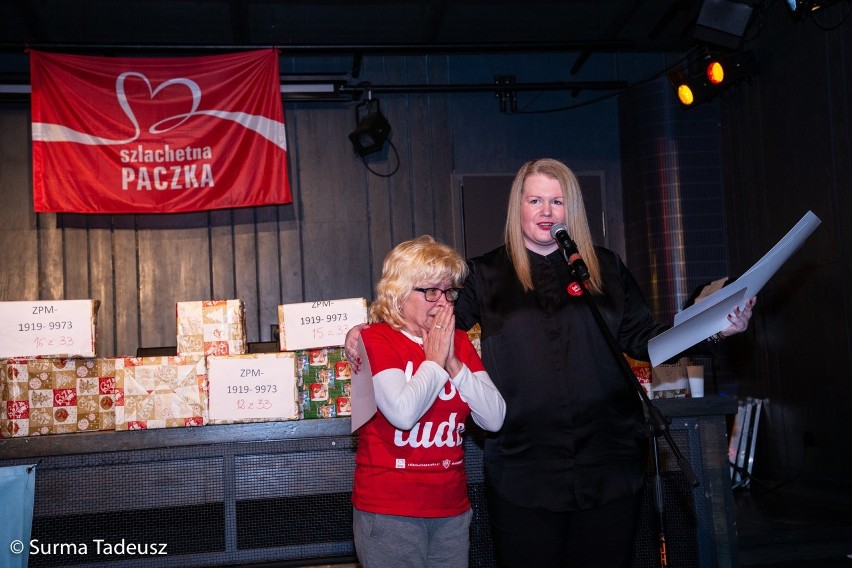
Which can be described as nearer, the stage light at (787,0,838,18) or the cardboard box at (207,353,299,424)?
the cardboard box at (207,353,299,424)

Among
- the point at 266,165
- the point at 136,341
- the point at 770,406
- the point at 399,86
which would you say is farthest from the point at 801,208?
the point at 136,341

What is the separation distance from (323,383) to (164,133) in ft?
11.0

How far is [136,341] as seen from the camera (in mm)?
6230

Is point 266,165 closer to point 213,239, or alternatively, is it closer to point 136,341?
point 213,239

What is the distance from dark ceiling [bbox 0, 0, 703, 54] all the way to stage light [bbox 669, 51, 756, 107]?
427mm

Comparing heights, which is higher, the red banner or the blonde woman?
the red banner

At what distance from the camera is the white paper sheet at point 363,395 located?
1.97 metres

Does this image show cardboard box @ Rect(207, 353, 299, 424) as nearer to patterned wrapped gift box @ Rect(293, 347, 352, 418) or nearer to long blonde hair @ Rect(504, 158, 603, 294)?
patterned wrapped gift box @ Rect(293, 347, 352, 418)

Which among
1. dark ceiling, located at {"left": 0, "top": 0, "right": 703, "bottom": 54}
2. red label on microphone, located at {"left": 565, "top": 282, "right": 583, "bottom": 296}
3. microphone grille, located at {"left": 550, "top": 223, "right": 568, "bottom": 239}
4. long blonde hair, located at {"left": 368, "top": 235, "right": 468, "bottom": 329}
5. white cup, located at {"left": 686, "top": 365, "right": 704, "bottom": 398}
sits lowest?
white cup, located at {"left": 686, "top": 365, "right": 704, "bottom": 398}

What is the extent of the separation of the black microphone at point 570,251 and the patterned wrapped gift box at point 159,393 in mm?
1546

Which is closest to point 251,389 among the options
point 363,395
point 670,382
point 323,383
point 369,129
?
point 323,383

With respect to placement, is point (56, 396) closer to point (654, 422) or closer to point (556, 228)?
point (556, 228)

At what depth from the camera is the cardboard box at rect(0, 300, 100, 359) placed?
2855 mm

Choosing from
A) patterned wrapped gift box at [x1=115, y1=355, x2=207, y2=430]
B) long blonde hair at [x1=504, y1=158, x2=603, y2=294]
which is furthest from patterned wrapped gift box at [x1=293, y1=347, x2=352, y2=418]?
long blonde hair at [x1=504, y1=158, x2=603, y2=294]
